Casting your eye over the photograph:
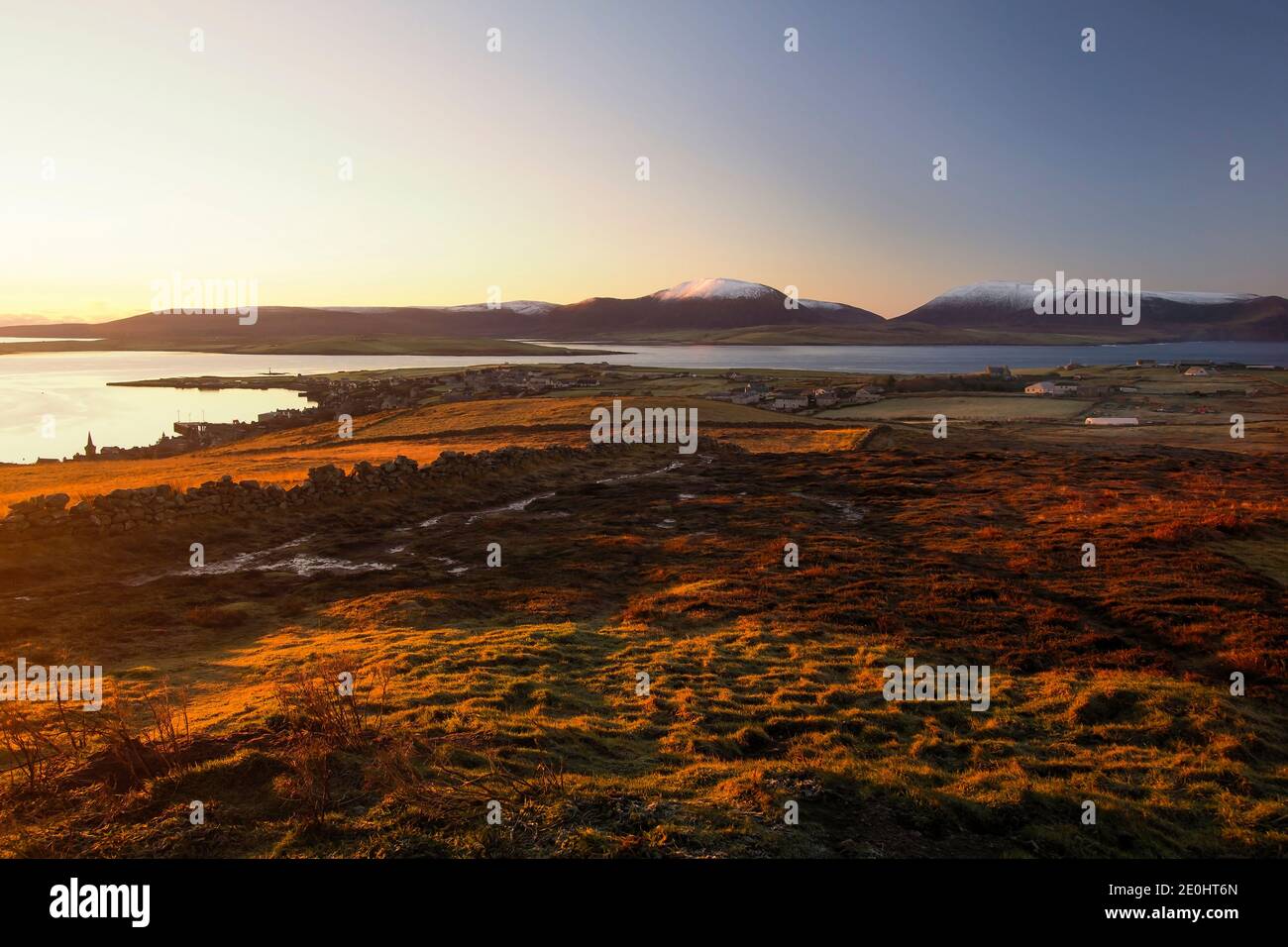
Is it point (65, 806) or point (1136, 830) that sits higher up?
point (65, 806)

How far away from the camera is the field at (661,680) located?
7.18 metres

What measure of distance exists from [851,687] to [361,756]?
7.70 metres

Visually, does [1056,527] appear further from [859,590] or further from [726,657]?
[726,657]

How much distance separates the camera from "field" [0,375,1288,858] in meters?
7.18

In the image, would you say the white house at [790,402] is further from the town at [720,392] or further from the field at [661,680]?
the field at [661,680]

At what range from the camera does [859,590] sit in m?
17.5

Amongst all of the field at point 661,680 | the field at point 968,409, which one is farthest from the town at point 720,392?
the field at point 661,680

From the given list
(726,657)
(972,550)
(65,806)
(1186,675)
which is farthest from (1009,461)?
(65,806)

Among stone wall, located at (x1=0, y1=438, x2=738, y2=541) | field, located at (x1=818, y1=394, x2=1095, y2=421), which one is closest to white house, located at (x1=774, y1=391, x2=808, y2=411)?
field, located at (x1=818, y1=394, x2=1095, y2=421)

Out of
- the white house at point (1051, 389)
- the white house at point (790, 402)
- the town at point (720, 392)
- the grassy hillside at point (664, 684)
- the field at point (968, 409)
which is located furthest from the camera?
the white house at point (1051, 389)

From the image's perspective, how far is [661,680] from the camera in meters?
11.9

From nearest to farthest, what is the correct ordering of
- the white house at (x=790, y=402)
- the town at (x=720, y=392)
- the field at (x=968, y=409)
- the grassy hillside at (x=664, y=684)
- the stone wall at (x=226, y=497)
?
the grassy hillside at (x=664, y=684)
the stone wall at (x=226, y=497)
the town at (x=720, y=392)
the field at (x=968, y=409)
the white house at (x=790, y=402)

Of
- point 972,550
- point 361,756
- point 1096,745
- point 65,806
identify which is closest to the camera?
point 65,806

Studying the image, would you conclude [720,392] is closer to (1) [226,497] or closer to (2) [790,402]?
(2) [790,402]
